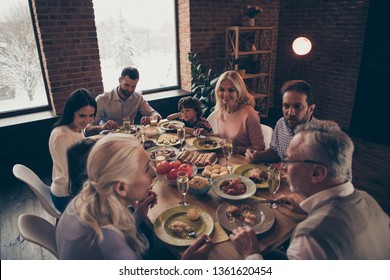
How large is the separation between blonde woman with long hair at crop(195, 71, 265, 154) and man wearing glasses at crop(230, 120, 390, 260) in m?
1.26

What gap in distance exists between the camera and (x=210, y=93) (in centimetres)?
416

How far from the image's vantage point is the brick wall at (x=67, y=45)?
3342 millimetres

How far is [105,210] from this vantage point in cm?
113

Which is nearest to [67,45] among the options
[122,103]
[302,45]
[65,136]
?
[122,103]

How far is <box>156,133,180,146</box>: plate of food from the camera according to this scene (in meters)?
2.42

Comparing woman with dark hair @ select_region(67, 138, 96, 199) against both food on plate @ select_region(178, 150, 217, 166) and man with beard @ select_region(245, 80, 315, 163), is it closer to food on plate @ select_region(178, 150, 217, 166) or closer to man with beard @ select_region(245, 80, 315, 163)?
food on plate @ select_region(178, 150, 217, 166)

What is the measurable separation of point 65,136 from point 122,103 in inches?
57.7

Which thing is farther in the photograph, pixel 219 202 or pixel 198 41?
pixel 198 41

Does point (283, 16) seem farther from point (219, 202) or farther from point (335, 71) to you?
point (219, 202)

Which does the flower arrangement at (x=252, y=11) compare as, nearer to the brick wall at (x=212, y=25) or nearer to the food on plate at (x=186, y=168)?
the brick wall at (x=212, y=25)

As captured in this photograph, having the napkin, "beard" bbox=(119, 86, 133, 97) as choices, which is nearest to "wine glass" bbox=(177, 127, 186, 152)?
the napkin

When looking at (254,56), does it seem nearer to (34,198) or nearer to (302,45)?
(302,45)

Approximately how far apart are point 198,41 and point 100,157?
387 cm

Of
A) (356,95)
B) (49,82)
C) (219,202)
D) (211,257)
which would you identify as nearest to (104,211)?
(211,257)
